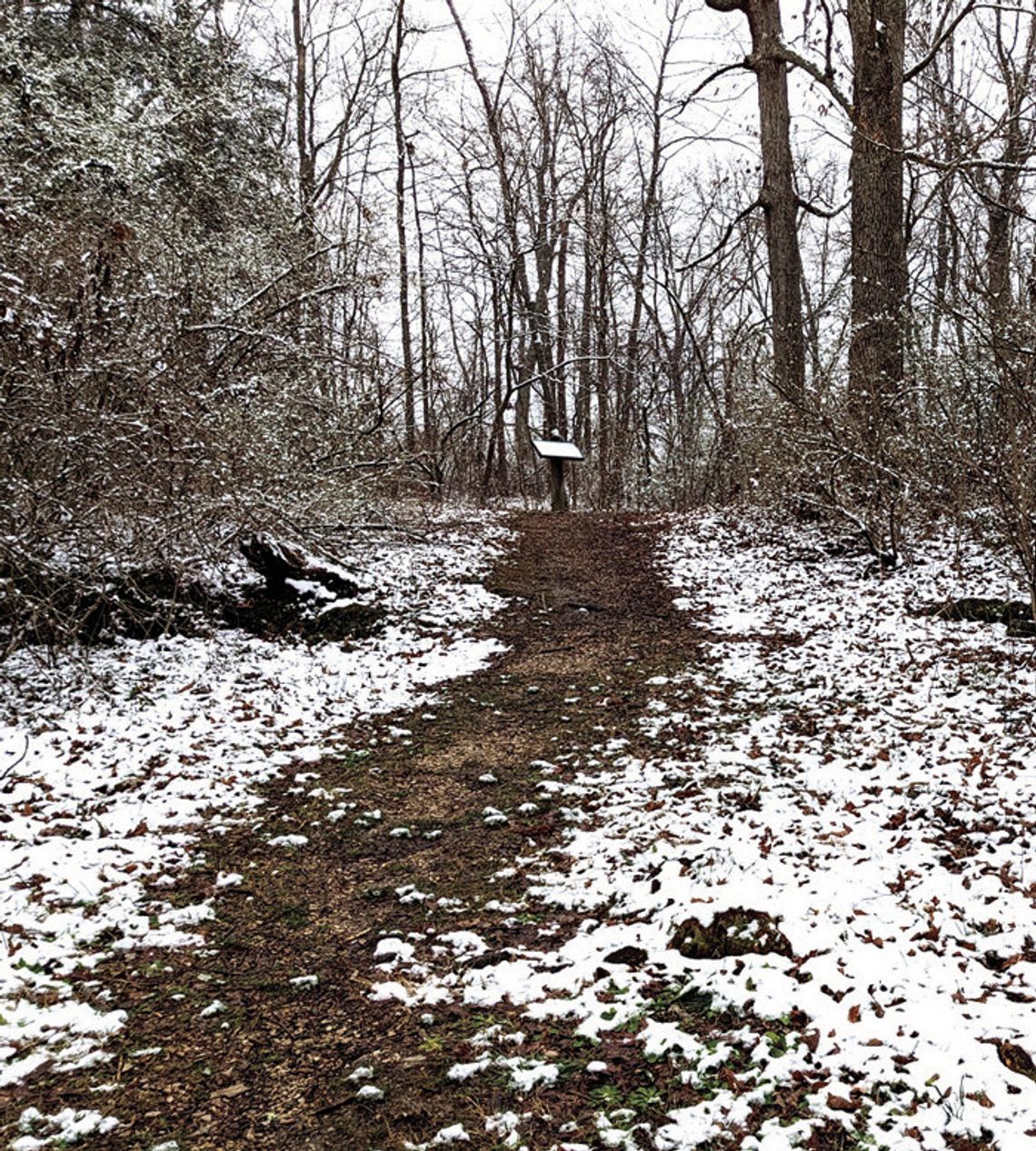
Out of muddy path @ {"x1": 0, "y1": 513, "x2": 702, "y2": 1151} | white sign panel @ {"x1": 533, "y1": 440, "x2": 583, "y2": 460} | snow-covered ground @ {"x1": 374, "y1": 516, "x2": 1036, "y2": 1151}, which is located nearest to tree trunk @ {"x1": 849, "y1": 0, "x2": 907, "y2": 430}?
snow-covered ground @ {"x1": 374, "y1": 516, "x2": 1036, "y2": 1151}

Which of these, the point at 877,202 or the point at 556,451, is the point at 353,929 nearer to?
the point at 877,202

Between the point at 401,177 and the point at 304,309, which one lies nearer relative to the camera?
the point at 304,309

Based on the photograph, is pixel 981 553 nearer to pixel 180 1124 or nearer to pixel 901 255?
pixel 901 255

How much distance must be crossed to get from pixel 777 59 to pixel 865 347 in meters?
5.37

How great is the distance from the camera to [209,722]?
6.55 m

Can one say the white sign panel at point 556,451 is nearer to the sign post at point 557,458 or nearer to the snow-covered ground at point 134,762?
the sign post at point 557,458

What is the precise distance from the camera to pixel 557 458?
18.7 metres

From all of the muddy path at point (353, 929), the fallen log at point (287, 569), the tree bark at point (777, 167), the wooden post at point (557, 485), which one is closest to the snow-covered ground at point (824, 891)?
the muddy path at point (353, 929)

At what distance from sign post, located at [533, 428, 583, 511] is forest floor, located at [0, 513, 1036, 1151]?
11780 millimetres

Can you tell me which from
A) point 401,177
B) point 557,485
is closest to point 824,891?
point 557,485

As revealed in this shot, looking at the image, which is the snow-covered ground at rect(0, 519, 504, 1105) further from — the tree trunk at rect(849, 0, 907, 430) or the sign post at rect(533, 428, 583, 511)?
the sign post at rect(533, 428, 583, 511)

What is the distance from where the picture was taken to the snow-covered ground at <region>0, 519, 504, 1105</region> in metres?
3.64

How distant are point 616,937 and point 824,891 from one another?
993mm

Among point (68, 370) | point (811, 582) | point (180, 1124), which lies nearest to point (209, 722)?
point (68, 370)
